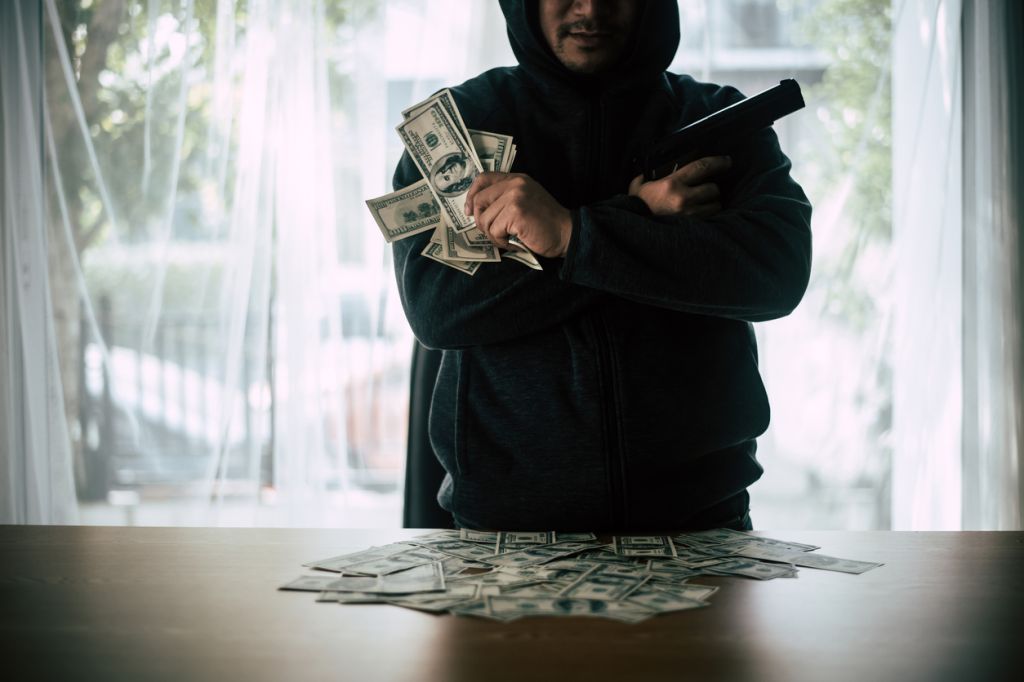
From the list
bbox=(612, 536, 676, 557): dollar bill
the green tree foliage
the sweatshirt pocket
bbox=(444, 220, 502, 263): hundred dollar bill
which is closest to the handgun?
bbox=(444, 220, 502, 263): hundred dollar bill

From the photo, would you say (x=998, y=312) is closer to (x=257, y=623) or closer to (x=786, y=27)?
(x=786, y=27)

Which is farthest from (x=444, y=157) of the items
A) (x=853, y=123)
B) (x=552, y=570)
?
(x=853, y=123)

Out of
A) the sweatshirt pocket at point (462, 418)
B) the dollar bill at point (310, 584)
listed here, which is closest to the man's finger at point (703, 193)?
the sweatshirt pocket at point (462, 418)

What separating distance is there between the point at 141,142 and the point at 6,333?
2.45 feet

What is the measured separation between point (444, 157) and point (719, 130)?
44cm

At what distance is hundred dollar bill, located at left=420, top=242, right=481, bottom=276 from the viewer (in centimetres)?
133

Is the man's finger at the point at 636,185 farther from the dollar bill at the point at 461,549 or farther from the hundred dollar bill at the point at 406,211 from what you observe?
the dollar bill at the point at 461,549

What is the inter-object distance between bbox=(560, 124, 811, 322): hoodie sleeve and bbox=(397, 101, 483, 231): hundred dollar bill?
0.71ft

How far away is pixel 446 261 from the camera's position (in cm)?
134

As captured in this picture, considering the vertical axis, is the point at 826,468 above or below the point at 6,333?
below

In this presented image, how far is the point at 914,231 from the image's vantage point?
8.63 ft

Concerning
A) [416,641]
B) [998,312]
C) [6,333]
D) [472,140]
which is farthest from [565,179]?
[6,333]

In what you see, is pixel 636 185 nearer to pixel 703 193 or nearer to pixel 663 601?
pixel 703 193

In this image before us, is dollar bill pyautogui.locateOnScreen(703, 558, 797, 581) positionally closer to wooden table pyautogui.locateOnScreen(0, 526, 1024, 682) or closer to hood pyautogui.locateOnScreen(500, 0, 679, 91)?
wooden table pyautogui.locateOnScreen(0, 526, 1024, 682)
